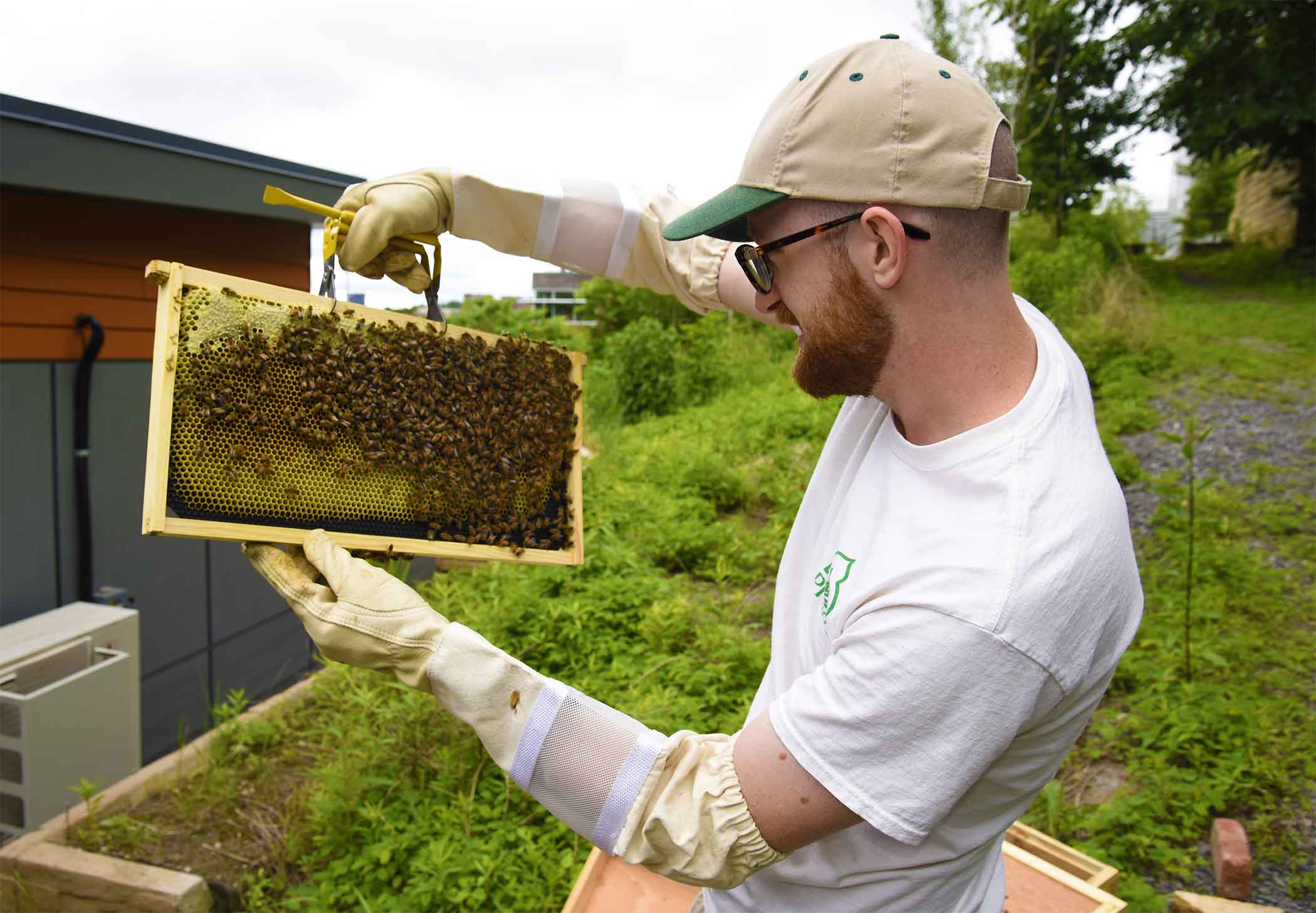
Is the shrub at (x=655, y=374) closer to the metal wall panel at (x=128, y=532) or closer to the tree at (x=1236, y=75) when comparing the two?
the metal wall panel at (x=128, y=532)

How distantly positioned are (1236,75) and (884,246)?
16.7 metres

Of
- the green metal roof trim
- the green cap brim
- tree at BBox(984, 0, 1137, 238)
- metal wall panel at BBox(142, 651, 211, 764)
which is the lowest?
metal wall panel at BBox(142, 651, 211, 764)

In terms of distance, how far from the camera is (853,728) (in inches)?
47.5

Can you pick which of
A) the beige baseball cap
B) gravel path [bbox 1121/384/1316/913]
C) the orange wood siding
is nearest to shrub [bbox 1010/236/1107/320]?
gravel path [bbox 1121/384/1316/913]

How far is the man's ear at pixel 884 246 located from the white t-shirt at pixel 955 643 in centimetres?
29

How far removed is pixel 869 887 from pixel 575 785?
1.73 ft

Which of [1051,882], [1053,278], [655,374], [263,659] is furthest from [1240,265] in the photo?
[263,659]

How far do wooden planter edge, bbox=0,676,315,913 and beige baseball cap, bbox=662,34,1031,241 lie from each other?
3090 millimetres

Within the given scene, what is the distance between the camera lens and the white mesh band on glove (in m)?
1.31

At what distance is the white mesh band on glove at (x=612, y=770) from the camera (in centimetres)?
131

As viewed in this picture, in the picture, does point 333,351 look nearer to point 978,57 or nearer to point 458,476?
point 458,476

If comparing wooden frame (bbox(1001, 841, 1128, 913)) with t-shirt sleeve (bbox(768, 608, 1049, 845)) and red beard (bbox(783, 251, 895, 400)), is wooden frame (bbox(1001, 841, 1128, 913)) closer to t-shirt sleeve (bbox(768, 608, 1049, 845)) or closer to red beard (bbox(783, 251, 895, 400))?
t-shirt sleeve (bbox(768, 608, 1049, 845))

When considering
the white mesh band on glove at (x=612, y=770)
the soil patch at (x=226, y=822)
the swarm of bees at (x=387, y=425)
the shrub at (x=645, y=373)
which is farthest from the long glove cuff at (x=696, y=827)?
the shrub at (x=645, y=373)

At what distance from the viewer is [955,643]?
3.82 feet
